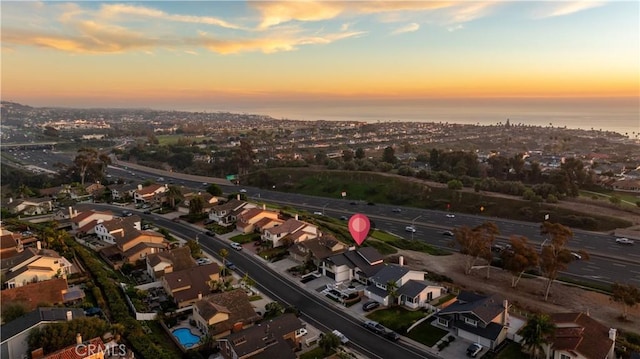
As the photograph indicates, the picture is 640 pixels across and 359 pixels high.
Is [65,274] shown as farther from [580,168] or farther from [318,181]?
[580,168]

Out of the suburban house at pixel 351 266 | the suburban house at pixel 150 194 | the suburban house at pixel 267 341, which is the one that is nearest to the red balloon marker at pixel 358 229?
the suburban house at pixel 351 266

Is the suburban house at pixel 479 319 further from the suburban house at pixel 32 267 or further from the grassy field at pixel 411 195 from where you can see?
the grassy field at pixel 411 195

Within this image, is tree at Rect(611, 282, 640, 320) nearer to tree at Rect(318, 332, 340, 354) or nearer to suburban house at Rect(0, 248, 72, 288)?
tree at Rect(318, 332, 340, 354)

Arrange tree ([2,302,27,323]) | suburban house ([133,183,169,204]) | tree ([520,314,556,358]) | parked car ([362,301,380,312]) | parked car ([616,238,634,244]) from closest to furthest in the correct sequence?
tree ([520,314,556,358])
tree ([2,302,27,323])
parked car ([362,301,380,312])
parked car ([616,238,634,244])
suburban house ([133,183,169,204])

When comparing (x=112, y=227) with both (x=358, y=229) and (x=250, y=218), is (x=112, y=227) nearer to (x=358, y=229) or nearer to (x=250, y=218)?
(x=250, y=218)

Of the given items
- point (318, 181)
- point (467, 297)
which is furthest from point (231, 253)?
point (318, 181)

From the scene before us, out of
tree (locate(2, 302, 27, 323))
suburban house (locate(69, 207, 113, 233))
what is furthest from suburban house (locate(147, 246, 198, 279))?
suburban house (locate(69, 207, 113, 233))
